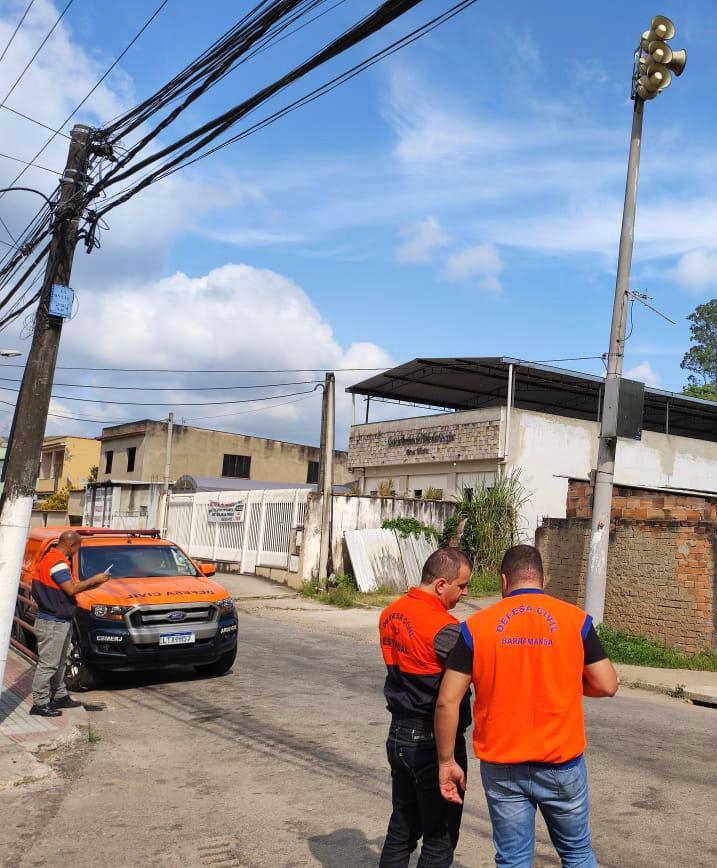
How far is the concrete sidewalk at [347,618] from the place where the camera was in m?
11.2

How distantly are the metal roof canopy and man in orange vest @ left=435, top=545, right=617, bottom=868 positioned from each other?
21.8m

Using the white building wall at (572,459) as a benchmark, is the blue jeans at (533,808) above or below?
below

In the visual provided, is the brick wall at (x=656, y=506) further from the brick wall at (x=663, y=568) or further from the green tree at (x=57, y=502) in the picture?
the green tree at (x=57, y=502)

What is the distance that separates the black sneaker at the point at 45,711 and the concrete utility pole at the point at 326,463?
13600 mm

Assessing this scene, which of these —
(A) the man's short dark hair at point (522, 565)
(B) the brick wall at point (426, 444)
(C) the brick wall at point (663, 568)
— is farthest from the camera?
(B) the brick wall at point (426, 444)

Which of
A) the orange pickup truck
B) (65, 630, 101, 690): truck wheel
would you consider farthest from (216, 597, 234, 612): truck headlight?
(65, 630, 101, 690): truck wheel

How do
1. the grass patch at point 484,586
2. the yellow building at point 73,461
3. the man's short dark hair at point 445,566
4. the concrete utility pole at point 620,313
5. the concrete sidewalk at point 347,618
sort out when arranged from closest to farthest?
the man's short dark hair at point 445,566 < the concrete sidewalk at point 347,618 < the concrete utility pole at point 620,313 < the grass patch at point 484,586 < the yellow building at point 73,461

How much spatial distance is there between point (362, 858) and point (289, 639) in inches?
399

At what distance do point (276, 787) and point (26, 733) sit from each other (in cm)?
251

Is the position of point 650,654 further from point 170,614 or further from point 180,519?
point 180,519

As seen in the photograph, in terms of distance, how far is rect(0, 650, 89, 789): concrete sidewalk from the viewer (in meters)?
6.32

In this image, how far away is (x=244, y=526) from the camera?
987 inches

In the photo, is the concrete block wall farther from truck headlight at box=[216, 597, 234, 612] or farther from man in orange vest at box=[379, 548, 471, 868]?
man in orange vest at box=[379, 548, 471, 868]

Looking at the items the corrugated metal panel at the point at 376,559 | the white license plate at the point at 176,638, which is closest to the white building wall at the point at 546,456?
the corrugated metal panel at the point at 376,559
